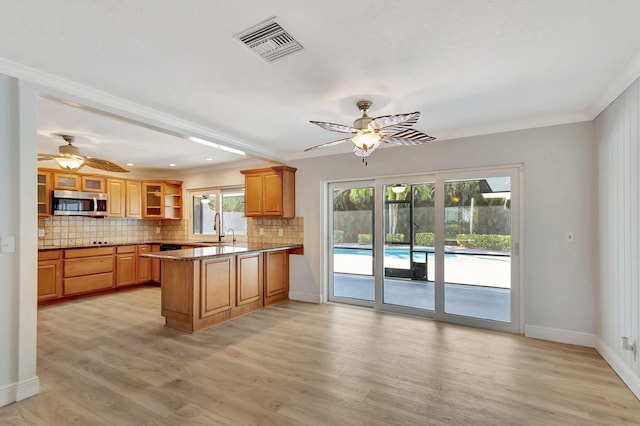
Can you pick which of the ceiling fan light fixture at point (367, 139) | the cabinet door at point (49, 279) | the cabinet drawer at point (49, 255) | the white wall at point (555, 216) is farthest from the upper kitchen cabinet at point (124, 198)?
the white wall at point (555, 216)

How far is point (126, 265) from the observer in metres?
6.38

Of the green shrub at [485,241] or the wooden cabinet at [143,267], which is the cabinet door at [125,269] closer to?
the wooden cabinet at [143,267]

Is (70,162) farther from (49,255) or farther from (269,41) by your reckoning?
(269,41)

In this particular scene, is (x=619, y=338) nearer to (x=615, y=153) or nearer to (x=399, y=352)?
(x=615, y=153)

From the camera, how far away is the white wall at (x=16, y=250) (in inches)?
91.5

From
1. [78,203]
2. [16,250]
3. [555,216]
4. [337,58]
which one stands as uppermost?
[337,58]

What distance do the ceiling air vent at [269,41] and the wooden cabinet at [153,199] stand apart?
577 centimetres

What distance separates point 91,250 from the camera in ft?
19.1

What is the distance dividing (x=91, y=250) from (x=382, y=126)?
5.85 metres

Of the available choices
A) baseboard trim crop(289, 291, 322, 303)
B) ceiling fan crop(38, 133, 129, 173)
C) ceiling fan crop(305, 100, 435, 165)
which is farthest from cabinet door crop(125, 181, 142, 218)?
ceiling fan crop(305, 100, 435, 165)

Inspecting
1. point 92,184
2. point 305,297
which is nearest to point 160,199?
point 92,184

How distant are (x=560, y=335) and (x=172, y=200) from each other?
291 inches

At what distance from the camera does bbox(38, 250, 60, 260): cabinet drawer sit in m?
5.14

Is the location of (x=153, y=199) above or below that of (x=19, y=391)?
above
